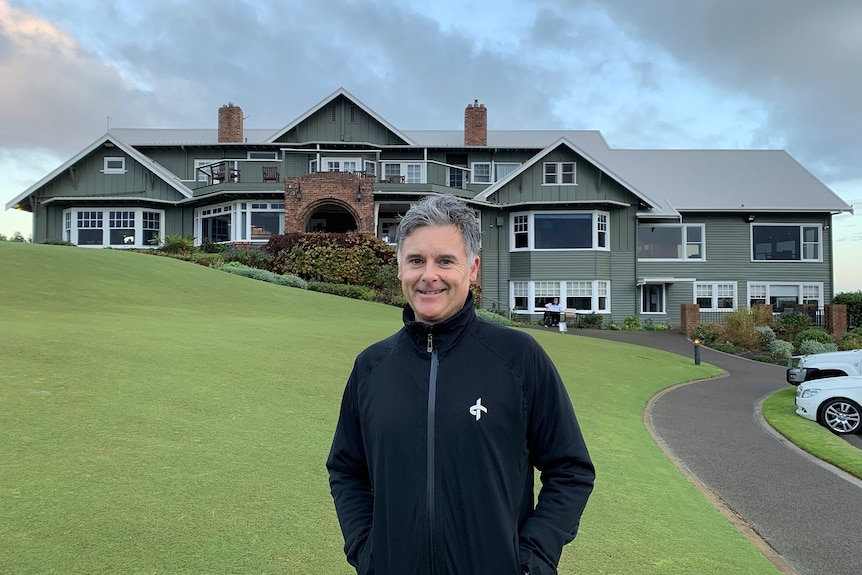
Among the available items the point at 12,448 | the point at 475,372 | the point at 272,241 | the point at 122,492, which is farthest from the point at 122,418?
the point at 272,241


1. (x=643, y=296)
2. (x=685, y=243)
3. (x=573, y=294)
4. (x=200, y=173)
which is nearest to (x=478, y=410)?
(x=573, y=294)

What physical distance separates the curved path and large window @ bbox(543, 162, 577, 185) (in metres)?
18.4

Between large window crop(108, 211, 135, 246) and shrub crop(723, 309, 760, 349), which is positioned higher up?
large window crop(108, 211, 135, 246)

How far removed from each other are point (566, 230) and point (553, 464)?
29.2 meters

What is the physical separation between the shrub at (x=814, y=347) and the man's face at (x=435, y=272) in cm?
2323

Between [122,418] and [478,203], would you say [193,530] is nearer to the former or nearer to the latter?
[122,418]

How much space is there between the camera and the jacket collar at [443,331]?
8.09ft

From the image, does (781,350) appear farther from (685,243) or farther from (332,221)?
(332,221)

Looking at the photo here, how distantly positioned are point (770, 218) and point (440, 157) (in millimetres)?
17298

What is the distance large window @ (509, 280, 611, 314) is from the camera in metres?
30.5

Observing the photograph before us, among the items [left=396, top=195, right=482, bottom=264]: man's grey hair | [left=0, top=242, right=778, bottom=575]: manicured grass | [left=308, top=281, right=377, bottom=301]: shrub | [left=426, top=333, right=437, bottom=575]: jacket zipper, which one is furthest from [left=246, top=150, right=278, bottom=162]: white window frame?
[left=426, top=333, right=437, bottom=575]: jacket zipper

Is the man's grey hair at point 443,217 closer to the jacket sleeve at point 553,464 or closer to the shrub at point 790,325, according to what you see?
the jacket sleeve at point 553,464

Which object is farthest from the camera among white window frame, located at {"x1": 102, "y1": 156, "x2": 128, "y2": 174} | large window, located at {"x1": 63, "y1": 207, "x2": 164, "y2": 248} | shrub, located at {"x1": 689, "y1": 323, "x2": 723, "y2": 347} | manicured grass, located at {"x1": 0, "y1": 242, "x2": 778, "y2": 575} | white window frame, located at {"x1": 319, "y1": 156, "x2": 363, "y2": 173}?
white window frame, located at {"x1": 319, "y1": 156, "x2": 363, "y2": 173}

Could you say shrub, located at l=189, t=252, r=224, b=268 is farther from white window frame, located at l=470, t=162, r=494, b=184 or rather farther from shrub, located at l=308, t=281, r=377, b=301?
white window frame, located at l=470, t=162, r=494, b=184
